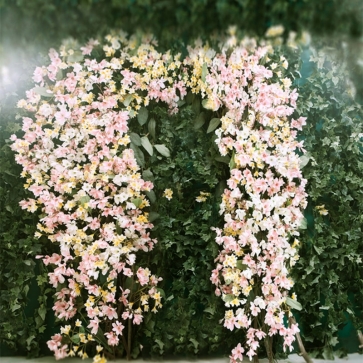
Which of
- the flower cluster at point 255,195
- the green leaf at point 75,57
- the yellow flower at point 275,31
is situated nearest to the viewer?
the yellow flower at point 275,31

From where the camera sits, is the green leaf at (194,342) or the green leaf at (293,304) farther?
the green leaf at (194,342)

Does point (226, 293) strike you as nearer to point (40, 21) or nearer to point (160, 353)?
point (160, 353)

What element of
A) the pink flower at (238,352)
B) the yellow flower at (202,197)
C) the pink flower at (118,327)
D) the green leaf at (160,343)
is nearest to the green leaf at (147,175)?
the yellow flower at (202,197)

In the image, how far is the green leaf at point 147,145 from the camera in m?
2.67

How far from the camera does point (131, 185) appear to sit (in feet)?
8.49

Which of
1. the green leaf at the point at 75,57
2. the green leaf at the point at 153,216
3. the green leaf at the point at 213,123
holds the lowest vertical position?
the green leaf at the point at 153,216

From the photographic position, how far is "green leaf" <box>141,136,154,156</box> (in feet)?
8.77

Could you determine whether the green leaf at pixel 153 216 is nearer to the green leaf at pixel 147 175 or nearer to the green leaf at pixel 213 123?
the green leaf at pixel 147 175

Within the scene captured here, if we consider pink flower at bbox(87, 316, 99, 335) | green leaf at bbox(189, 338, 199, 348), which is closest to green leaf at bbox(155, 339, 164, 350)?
green leaf at bbox(189, 338, 199, 348)

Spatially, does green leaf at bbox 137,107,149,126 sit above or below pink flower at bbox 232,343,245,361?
above

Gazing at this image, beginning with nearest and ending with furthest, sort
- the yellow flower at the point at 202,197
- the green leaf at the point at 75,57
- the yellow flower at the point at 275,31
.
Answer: the yellow flower at the point at 275,31 < the green leaf at the point at 75,57 < the yellow flower at the point at 202,197

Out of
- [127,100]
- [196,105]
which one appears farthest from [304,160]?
[127,100]

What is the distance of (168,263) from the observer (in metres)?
2.76

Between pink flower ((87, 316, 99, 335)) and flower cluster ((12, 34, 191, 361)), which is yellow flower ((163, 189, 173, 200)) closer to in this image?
flower cluster ((12, 34, 191, 361))
